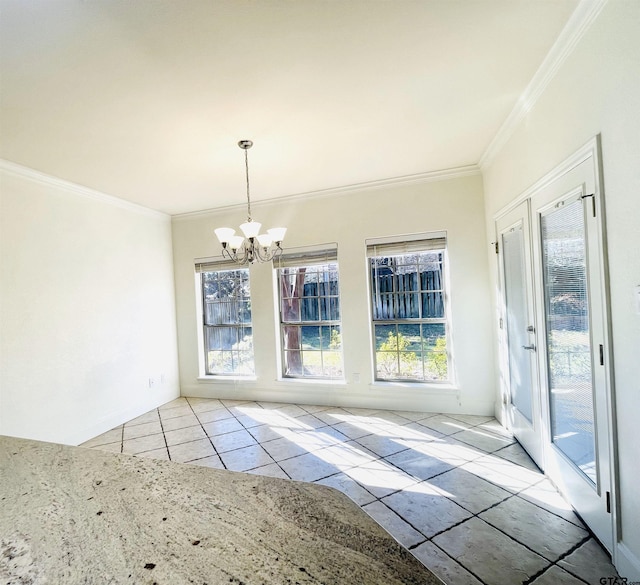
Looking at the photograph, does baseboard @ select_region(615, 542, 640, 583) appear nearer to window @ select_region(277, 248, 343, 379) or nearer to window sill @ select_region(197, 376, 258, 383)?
window @ select_region(277, 248, 343, 379)

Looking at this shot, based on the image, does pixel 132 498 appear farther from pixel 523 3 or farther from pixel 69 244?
pixel 69 244

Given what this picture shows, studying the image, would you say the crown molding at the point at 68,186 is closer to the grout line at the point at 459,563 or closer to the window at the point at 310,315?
the window at the point at 310,315

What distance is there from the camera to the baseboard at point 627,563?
146 centimetres

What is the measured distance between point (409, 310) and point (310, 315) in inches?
49.6

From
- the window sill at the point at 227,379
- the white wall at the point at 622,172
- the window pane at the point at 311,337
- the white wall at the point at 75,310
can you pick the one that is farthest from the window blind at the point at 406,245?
the white wall at the point at 75,310

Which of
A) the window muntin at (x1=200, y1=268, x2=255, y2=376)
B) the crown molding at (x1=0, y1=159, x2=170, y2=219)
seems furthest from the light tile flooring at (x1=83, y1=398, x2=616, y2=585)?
the crown molding at (x1=0, y1=159, x2=170, y2=219)

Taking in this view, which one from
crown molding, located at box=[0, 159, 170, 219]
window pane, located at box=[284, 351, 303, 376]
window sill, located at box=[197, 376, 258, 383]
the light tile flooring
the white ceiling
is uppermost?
the white ceiling

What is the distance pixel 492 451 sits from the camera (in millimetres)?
2824

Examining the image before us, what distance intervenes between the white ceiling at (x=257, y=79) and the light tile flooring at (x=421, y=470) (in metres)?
2.67

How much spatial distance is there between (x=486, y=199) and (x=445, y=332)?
1.50 metres

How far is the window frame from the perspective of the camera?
12.3 feet

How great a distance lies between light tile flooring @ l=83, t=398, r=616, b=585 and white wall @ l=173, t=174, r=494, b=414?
254mm

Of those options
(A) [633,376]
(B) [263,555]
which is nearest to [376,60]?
(A) [633,376]

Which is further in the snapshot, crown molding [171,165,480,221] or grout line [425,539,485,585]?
crown molding [171,165,480,221]
